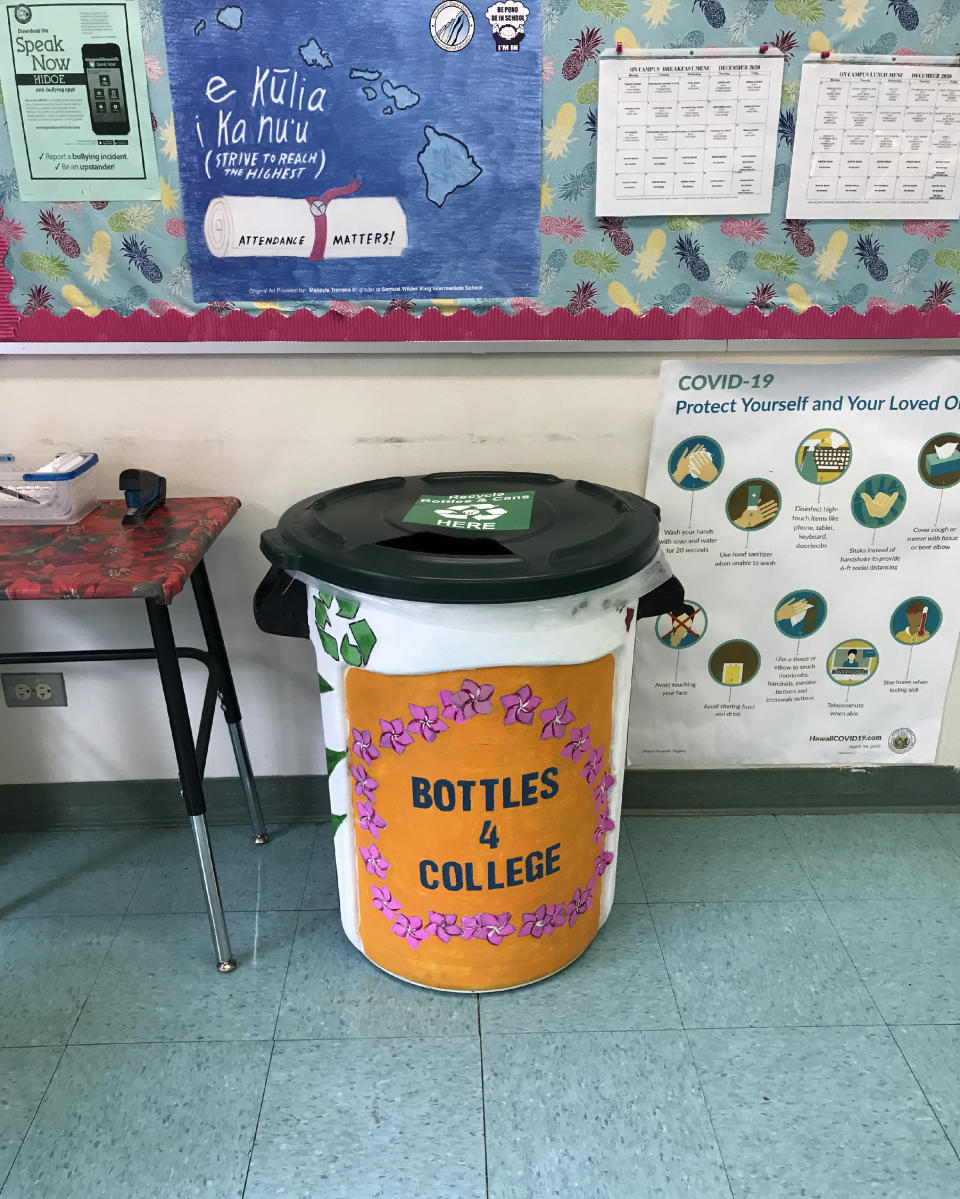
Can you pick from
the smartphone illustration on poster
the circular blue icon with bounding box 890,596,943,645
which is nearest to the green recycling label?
the smartphone illustration on poster

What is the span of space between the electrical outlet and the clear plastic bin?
53cm

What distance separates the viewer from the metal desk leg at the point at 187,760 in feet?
4.89

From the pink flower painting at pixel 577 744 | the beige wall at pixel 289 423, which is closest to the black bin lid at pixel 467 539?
the beige wall at pixel 289 423

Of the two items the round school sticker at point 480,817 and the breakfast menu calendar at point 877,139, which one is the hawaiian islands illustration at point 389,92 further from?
the round school sticker at point 480,817

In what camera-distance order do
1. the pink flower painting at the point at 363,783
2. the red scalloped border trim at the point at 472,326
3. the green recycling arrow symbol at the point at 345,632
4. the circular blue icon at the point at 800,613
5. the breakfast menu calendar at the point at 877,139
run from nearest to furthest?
the green recycling arrow symbol at the point at 345,632 < the pink flower painting at the point at 363,783 < the breakfast menu calendar at the point at 877,139 < the red scalloped border trim at the point at 472,326 < the circular blue icon at the point at 800,613

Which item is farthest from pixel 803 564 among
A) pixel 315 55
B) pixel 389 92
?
pixel 315 55

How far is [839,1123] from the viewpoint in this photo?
141 centimetres

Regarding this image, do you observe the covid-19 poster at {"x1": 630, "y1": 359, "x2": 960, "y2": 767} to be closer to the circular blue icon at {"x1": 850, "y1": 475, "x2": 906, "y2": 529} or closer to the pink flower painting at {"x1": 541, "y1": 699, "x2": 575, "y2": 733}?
the circular blue icon at {"x1": 850, "y1": 475, "x2": 906, "y2": 529}

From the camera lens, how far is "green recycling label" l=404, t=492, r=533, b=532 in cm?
146

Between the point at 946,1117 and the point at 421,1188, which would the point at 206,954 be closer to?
the point at 421,1188

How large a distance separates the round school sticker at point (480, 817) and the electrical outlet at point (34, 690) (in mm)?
959

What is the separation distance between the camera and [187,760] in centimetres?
159

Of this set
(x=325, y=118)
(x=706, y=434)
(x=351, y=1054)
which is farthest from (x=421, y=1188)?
(x=325, y=118)

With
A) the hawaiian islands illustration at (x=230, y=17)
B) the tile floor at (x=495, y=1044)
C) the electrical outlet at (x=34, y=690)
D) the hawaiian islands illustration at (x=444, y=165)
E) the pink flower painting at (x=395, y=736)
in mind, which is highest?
the hawaiian islands illustration at (x=230, y=17)
